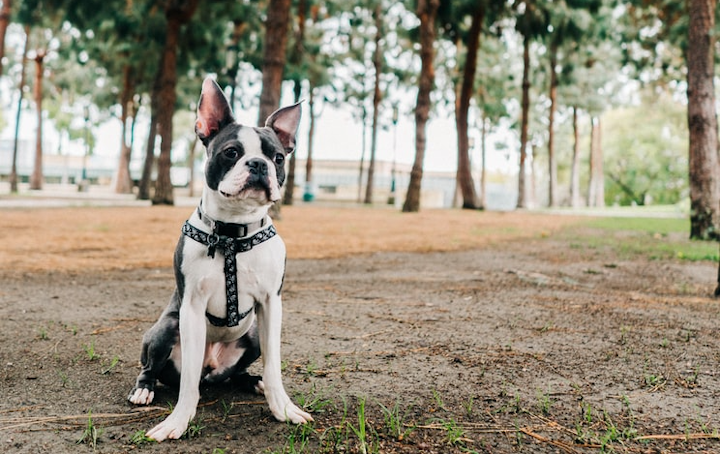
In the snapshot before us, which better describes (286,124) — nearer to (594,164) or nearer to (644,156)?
(594,164)

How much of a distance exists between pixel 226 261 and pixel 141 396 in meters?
0.90

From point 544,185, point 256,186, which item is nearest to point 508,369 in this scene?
point 256,186

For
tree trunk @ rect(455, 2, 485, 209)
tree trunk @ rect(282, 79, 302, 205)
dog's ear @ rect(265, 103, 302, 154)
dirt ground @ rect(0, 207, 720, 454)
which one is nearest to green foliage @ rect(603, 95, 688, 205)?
tree trunk @ rect(455, 2, 485, 209)

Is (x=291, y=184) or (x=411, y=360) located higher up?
(x=291, y=184)

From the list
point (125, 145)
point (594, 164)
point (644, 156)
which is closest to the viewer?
point (125, 145)

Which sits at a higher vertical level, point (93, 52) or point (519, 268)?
point (93, 52)

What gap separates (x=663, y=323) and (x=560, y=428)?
110 inches

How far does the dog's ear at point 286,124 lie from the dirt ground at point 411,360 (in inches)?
52.9

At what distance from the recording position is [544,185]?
6850 cm

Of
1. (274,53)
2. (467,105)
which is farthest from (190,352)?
(467,105)

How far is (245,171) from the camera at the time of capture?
2.61 metres

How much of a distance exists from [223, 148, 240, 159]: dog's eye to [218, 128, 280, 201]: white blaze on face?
0.12ft

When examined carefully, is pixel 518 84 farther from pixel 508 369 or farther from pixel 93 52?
pixel 508 369

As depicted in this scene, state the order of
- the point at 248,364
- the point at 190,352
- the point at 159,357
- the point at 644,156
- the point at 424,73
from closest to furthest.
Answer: the point at 190,352, the point at 159,357, the point at 248,364, the point at 424,73, the point at 644,156
